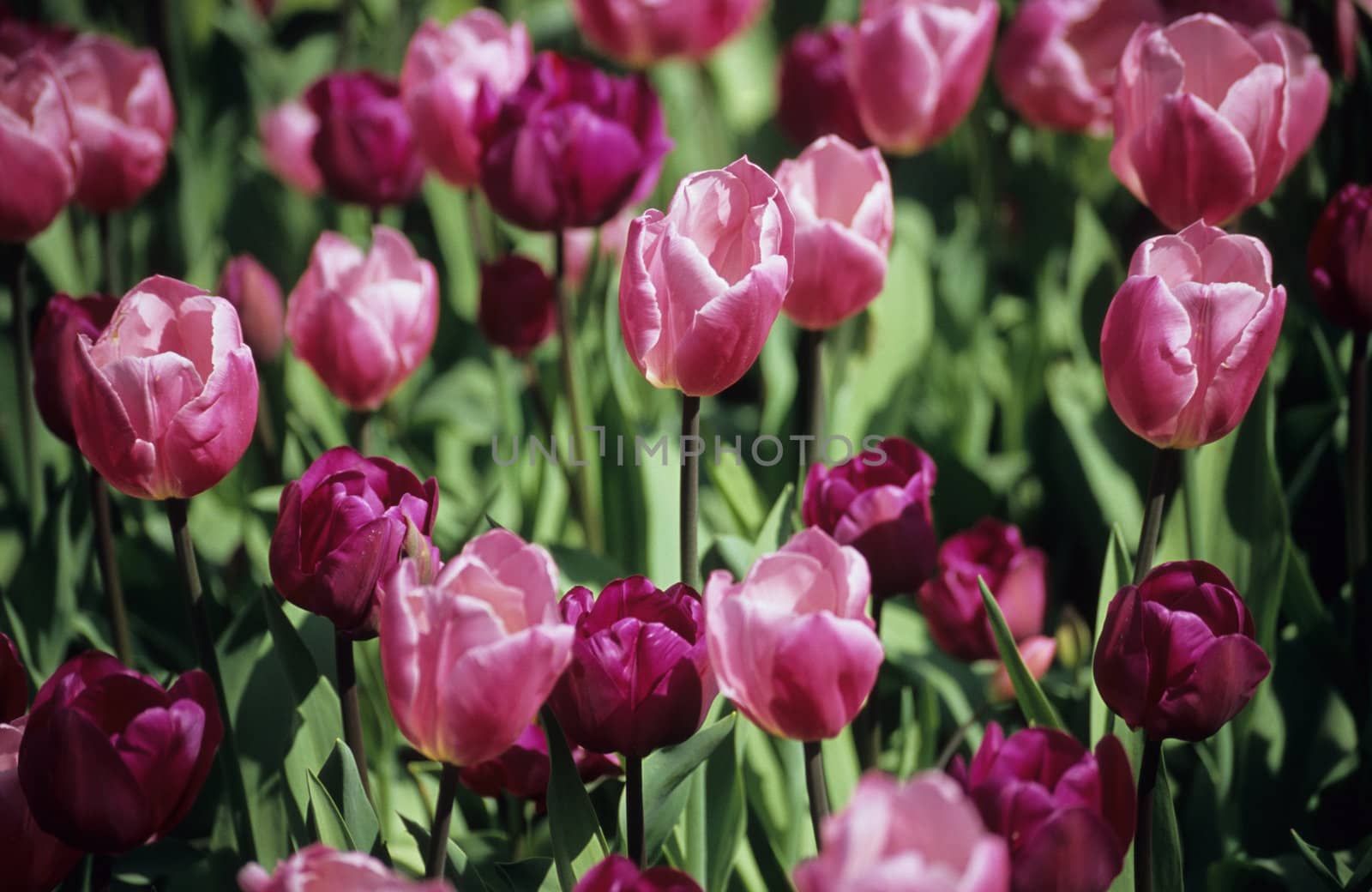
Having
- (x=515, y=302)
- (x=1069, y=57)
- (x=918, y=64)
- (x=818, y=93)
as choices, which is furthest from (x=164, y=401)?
(x=1069, y=57)

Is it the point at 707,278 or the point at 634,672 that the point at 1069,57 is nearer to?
the point at 707,278

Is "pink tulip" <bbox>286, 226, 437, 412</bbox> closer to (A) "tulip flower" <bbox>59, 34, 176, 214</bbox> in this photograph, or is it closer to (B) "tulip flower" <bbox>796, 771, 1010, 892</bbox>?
(A) "tulip flower" <bbox>59, 34, 176, 214</bbox>

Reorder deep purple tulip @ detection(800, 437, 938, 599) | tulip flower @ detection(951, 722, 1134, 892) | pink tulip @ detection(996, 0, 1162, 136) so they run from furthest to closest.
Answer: pink tulip @ detection(996, 0, 1162, 136)
deep purple tulip @ detection(800, 437, 938, 599)
tulip flower @ detection(951, 722, 1134, 892)

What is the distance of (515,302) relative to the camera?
1.07 m

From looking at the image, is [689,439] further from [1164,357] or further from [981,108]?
[981,108]

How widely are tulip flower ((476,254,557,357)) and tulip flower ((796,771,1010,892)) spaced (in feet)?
2.37

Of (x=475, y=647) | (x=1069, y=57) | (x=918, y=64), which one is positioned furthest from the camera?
(x=1069, y=57)

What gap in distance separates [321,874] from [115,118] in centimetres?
83

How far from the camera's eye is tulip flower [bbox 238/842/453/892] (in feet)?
1.50

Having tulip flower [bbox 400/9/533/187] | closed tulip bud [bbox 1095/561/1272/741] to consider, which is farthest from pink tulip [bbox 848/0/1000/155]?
closed tulip bud [bbox 1095/561/1272/741]

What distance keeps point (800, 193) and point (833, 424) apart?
1.08 feet

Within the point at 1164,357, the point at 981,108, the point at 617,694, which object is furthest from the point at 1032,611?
the point at 981,108

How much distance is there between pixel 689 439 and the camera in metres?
Result: 0.70

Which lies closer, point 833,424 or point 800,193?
point 800,193
